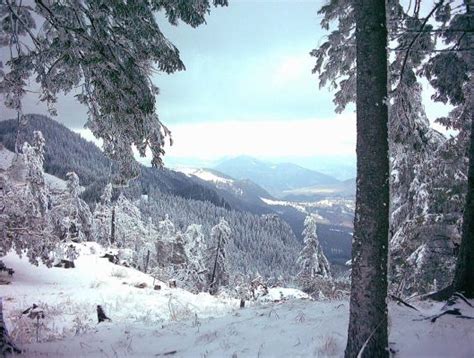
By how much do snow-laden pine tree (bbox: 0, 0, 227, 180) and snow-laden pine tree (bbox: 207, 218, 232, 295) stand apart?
3174cm

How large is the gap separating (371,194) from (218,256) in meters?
36.2

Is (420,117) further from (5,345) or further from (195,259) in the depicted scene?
(195,259)

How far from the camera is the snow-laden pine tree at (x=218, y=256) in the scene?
37.8 m

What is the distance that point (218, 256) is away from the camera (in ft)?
127

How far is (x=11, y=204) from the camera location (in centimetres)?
681

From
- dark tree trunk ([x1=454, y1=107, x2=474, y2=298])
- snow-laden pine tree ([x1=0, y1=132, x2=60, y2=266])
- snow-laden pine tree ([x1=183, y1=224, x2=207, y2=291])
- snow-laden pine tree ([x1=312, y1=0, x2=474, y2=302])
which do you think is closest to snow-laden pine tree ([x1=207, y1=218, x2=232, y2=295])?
snow-laden pine tree ([x1=183, y1=224, x2=207, y2=291])

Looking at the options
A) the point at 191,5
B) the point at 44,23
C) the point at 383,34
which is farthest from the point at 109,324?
the point at 383,34

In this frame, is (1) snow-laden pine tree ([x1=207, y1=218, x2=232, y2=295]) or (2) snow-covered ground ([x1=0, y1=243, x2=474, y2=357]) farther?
(1) snow-laden pine tree ([x1=207, y1=218, x2=232, y2=295])

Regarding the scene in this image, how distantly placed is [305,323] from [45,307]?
335 inches

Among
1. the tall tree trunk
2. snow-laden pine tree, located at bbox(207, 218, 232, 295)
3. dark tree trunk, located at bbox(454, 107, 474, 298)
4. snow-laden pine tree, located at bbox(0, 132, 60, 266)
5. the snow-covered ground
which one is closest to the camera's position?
the tall tree trunk

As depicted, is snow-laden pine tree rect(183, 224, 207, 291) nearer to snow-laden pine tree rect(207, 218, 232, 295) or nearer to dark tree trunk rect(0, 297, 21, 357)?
snow-laden pine tree rect(207, 218, 232, 295)

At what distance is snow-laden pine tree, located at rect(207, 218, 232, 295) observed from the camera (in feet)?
124

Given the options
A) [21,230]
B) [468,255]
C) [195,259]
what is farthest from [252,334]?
[195,259]

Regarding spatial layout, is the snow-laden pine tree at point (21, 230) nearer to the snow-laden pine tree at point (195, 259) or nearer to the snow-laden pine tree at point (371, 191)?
the snow-laden pine tree at point (371, 191)
